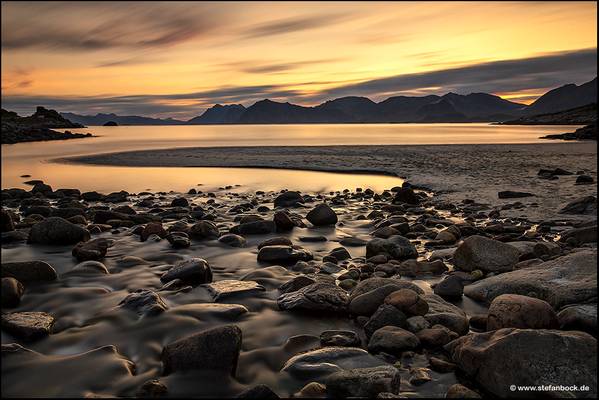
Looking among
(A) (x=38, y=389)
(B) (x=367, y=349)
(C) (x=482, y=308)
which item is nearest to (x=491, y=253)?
(C) (x=482, y=308)

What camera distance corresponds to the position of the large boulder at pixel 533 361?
419 centimetres

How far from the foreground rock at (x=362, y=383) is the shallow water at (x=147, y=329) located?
293mm

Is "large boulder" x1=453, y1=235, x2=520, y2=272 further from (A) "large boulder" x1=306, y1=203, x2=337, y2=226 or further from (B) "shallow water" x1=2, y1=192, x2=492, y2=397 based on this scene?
(A) "large boulder" x1=306, y1=203, x2=337, y2=226

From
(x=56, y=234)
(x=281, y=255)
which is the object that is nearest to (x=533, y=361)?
(x=281, y=255)

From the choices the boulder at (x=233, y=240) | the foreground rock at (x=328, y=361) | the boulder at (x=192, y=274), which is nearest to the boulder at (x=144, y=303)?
the boulder at (x=192, y=274)

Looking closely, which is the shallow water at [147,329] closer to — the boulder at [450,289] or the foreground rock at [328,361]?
the foreground rock at [328,361]

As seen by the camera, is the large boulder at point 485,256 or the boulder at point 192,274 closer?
the boulder at point 192,274

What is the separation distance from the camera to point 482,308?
675 cm

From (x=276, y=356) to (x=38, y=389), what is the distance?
2608 mm

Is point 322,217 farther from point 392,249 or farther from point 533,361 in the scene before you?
point 533,361

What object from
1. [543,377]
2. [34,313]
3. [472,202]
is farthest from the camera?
[472,202]

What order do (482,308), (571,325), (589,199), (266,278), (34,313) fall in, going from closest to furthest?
(571,325)
(34,313)
(482,308)
(266,278)
(589,199)

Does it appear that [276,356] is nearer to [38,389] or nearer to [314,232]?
[38,389]

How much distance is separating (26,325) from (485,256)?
779 centimetres
